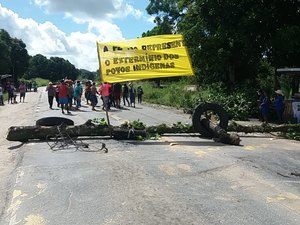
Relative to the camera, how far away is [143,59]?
13.6 metres

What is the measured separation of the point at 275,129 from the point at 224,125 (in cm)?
211

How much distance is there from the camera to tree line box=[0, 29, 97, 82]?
8200 cm

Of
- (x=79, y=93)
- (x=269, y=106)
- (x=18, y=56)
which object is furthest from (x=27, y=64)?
(x=269, y=106)

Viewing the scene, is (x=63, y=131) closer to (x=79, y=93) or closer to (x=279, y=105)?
(x=279, y=105)

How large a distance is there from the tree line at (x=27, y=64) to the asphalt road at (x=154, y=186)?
64.4m

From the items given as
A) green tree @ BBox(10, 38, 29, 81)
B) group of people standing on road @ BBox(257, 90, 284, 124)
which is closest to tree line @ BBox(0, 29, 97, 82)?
green tree @ BBox(10, 38, 29, 81)

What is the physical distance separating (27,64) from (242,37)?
8204cm

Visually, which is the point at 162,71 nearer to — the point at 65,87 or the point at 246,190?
the point at 246,190

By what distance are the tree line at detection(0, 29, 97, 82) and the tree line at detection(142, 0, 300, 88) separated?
51190mm

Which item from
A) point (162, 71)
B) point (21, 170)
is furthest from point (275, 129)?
point (21, 170)

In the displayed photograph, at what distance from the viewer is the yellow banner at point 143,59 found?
44.1 ft

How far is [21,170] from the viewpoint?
9008 millimetres

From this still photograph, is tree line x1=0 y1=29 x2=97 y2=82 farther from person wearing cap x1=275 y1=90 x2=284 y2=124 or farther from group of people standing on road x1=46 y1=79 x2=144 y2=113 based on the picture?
person wearing cap x1=275 y1=90 x2=284 y2=124

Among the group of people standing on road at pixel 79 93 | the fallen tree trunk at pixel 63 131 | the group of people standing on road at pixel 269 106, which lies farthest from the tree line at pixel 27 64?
the fallen tree trunk at pixel 63 131
